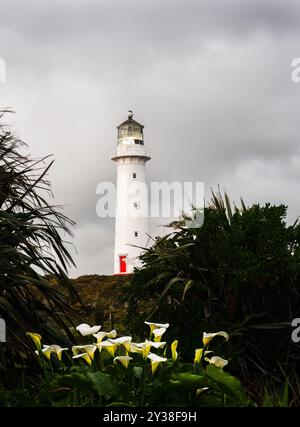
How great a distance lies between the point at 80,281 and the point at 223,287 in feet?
44.8

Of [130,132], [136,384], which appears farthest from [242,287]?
[130,132]

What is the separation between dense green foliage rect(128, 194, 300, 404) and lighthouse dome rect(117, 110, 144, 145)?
27230mm

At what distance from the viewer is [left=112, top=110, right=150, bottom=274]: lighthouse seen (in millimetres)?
32844

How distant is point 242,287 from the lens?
309 inches

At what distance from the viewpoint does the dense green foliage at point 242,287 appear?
7648 millimetres

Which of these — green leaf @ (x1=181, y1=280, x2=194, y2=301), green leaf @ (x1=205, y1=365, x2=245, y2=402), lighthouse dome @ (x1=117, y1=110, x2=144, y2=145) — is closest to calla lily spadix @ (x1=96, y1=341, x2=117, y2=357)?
green leaf @ (x1=205, y1=365, x2=245, y2=402)

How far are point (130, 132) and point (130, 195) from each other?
3855 millimetres

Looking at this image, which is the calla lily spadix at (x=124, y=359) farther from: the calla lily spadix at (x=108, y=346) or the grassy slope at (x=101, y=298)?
the grassy slope at (x=101, y=298)

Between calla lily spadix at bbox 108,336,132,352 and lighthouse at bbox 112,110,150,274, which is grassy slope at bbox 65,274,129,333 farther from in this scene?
calla lily spadix at bbox 108,336,132,352

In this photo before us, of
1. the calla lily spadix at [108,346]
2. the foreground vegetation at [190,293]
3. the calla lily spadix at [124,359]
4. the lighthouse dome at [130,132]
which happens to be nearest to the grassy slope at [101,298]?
the foreground vegetation at [190,293]

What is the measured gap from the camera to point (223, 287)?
26.1 ft

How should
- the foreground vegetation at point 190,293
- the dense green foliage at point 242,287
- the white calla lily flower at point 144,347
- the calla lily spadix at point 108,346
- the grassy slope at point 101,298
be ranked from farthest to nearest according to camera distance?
the grassy slope at point 101,298
the dense green foliage at point 242,287
the foreground vegetation at point 190,293
the calla lily spadix at point 108,346
the white calla lily flower at point 144,347
